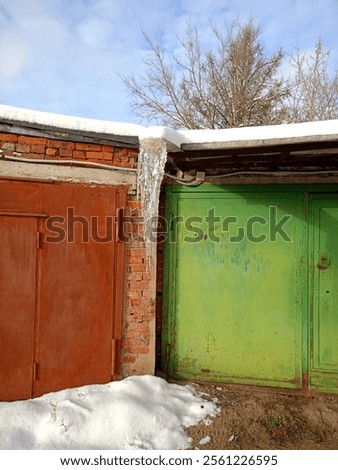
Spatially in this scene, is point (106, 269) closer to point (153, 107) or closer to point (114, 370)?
point (114, 370)

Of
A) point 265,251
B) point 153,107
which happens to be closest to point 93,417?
point 265,251

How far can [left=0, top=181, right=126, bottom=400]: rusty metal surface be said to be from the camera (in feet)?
10.2

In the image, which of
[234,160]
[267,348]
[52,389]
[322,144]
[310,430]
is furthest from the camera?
[267,348]

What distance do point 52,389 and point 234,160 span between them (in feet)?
10.1

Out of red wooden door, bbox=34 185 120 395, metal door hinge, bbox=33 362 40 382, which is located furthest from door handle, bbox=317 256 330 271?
metal door hinge, bbox=33 362 40 382

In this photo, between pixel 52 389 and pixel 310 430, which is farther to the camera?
pixel 52 389

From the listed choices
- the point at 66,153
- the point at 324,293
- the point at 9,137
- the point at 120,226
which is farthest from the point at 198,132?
the point at 324,293

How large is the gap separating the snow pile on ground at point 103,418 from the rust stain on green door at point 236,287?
0.65 metres

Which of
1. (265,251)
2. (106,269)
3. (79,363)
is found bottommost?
(79,363)

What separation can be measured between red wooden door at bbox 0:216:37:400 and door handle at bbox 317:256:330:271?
3.12 meters

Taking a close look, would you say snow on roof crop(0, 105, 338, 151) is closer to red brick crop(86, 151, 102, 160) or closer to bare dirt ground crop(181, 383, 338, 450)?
red brick crop(86, 151, 102, 160)

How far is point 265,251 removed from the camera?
368 centimetres

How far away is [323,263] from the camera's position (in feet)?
11.7

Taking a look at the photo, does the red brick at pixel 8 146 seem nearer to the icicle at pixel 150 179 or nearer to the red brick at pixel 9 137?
the red brick at pixel 9 137
